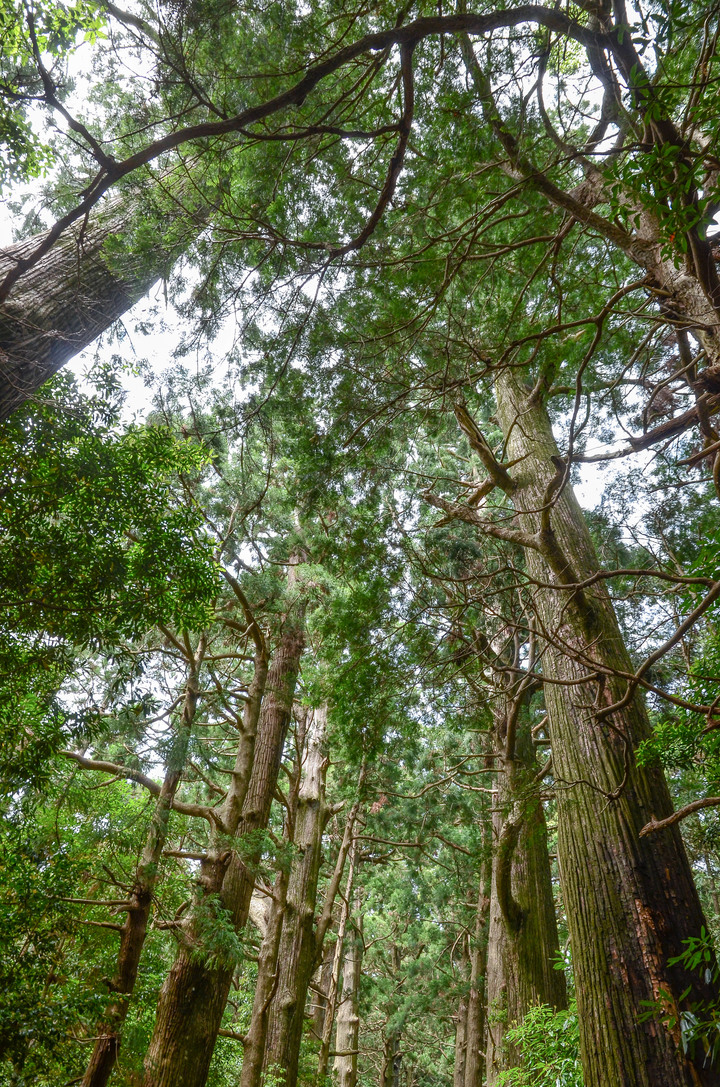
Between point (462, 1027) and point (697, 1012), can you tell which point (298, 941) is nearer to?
point (697, 1012)

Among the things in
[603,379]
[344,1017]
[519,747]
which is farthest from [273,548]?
[344,1017]

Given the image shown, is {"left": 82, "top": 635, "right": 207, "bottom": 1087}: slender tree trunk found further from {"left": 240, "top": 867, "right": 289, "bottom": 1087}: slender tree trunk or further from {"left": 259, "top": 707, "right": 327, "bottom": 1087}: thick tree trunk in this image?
{"left": 259, "top": 707, "right": 327, "bottom": 1087}: thick tree trunk

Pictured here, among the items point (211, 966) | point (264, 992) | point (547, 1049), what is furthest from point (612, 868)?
point (264, 992)

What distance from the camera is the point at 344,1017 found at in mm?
10430

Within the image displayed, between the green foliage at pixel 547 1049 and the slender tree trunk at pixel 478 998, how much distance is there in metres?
4.40

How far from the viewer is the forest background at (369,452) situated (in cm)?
256

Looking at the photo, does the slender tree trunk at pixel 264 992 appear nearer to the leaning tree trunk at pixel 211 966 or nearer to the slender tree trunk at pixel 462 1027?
the leaning tree trunk at pixel 211 966

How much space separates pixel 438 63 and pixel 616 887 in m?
4.14

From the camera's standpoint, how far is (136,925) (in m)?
4.37

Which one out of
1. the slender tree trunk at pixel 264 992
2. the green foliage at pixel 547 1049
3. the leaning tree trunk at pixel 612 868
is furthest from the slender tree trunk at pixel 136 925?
the leaning tree trunk at pixel 612 868

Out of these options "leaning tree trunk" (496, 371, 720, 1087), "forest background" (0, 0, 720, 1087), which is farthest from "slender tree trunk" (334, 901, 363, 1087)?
"leaning tree trunk" (496, 371, 720, 1087)

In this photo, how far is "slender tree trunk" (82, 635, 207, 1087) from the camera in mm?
3947

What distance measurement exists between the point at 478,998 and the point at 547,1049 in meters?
6.69

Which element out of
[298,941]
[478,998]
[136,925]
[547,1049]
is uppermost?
[298,941]
